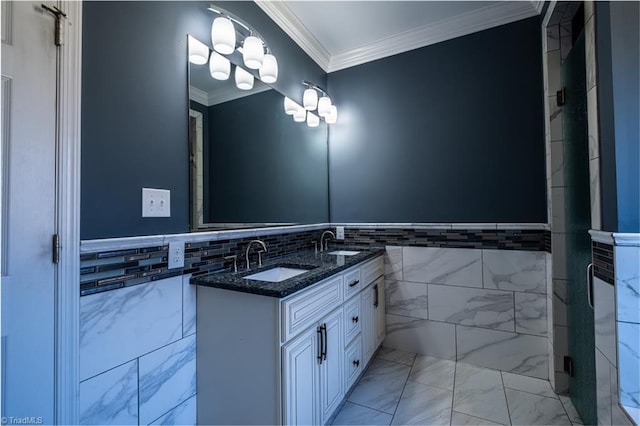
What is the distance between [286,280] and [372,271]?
1053mm

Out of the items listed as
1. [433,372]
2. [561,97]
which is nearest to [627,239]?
[561,97]

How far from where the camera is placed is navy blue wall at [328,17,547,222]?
6.68ft

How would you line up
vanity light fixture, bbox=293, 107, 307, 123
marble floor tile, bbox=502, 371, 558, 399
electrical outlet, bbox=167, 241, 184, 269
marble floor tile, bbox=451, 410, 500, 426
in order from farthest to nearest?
vanity light fixture, bbox=293, 107, 307, 123 < marble floor tile, bbox=502, 371, 558, 399 < marble floor tile, bbox=451, 410, 500, 426 < electrical outlet, bbox=167, 241, 184, 269

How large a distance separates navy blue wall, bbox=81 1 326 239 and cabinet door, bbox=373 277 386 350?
1.52 meters

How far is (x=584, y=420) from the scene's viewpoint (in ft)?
5.10

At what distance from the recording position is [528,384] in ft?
6.27

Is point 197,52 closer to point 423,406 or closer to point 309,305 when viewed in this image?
point 309,305

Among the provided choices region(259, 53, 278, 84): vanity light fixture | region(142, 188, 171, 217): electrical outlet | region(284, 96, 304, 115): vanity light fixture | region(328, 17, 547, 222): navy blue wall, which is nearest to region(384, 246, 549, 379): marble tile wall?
region(328, 17, 547, 222): navy blue wall

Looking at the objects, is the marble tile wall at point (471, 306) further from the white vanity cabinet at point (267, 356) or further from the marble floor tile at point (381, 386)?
the white vanity cabinet at point (267, 356)

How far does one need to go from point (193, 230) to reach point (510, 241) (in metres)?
2.15

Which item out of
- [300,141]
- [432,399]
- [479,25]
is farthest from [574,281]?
[300,141]

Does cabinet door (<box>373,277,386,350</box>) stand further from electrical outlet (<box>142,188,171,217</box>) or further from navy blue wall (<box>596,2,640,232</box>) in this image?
electrical outlet (<box>142,188,171,217</box>)

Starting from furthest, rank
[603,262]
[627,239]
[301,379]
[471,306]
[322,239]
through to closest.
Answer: [322,239], [471,306], [301,379], [603,262], [627,239]

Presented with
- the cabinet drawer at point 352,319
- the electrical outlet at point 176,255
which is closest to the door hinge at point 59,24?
the electrical outlet at point 176,255
